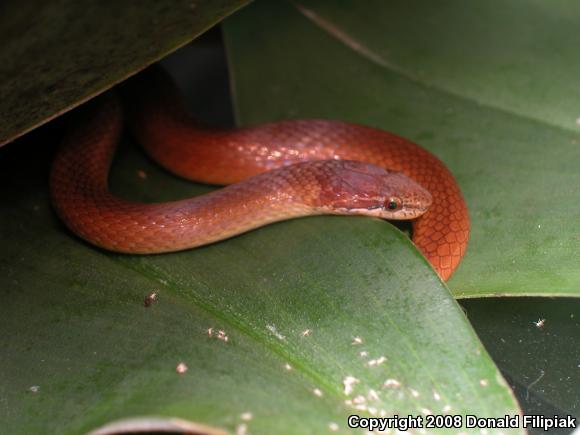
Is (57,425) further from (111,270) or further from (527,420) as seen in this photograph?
(527,420)

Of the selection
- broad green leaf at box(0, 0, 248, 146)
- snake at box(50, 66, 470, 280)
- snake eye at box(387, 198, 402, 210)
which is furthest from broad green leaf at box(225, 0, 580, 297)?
broad green leaf at box(0, 0, 248, 146)

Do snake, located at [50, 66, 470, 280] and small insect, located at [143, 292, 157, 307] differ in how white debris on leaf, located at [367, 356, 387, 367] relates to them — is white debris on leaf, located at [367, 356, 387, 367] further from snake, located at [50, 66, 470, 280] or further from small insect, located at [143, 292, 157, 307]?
small insect, located at [143, 292, 157, 307]

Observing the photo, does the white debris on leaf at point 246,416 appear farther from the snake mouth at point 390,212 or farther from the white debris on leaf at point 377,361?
the snake mouth at point 390,212

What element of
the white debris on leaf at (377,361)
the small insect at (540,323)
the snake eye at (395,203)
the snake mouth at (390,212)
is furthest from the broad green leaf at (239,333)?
the small insect at (540,323)

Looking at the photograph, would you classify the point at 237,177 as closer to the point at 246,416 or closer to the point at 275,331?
the point at 275,331

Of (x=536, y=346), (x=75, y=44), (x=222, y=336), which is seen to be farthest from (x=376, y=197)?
(x=75, y=44)

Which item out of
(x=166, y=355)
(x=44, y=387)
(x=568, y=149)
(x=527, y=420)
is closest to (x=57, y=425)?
(x=44, y=387)
